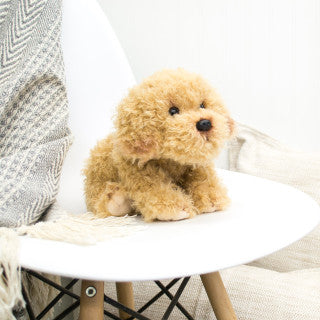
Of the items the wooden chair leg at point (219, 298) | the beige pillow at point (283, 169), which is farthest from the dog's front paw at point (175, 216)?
the beige pillow at point (283, 169)

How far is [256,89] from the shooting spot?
1161 mm

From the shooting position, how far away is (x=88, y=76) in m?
0.96

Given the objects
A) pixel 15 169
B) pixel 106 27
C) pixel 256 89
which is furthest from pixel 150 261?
pixel 256 89

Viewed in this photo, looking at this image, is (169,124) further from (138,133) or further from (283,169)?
(283,169)

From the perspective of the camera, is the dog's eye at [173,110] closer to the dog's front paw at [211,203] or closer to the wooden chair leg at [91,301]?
the dog's front paw at [211,203]

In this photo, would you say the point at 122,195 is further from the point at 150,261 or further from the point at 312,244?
the point at 312,244

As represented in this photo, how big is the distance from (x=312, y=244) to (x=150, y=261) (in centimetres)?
63

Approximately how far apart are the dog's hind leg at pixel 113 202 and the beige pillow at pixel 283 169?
1.50ft

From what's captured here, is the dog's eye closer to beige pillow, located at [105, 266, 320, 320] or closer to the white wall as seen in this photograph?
beige pillow, located at [105, 266, 320, 320]

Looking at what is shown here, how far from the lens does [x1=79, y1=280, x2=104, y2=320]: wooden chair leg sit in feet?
1.89

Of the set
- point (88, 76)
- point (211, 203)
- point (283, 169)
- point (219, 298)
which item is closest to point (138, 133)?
point (211, 203)

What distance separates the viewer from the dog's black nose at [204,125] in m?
0.60

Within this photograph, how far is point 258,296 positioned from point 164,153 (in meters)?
0.43

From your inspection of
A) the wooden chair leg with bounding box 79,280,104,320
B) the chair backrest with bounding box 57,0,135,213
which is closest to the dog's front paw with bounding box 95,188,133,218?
the wooden chair leg with bounding box 79,280,104,320
